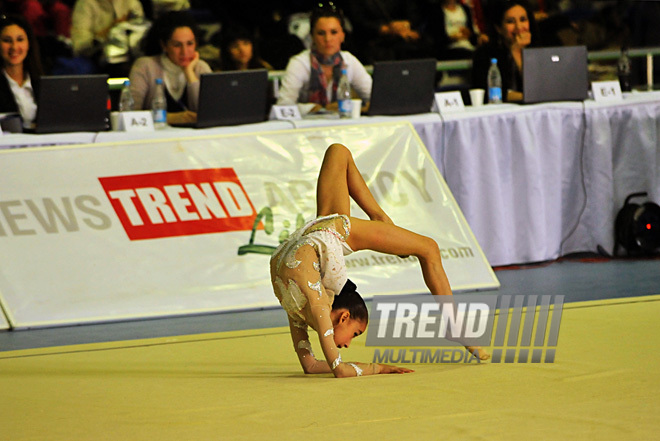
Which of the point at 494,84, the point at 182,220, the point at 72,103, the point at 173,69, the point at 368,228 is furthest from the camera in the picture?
the point at 494,84

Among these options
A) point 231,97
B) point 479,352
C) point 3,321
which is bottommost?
point 3,321

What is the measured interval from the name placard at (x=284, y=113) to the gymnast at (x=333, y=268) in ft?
6.12

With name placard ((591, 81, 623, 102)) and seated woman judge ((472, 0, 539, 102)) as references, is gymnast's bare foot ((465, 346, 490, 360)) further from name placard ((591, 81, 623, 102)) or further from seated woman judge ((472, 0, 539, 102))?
seated woman judge ((472, 0, 539, 102))

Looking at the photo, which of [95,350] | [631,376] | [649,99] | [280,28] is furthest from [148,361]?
[280,28]

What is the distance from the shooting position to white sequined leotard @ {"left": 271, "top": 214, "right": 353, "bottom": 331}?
2.86 m

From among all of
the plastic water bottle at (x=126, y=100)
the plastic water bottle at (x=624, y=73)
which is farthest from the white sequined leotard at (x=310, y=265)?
the plastic water bottle at (x=624, y=73)

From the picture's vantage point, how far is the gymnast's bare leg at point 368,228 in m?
3.06

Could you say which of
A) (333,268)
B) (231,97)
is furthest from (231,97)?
(333,268)

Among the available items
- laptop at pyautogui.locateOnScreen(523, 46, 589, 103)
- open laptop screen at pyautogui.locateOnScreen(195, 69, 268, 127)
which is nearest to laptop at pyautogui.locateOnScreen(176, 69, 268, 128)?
open laptop screen at pyautogui.locateOnScreen(195, 69, 268, 127)

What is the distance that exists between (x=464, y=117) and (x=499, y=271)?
87cm

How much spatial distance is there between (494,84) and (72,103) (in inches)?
96.6

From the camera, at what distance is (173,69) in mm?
5445

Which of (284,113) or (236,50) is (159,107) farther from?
(236,50)

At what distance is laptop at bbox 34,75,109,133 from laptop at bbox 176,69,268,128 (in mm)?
492
